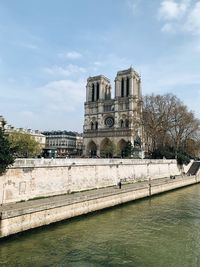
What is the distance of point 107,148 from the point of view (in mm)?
69562

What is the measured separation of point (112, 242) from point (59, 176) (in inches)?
375

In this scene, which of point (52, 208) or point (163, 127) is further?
point (163, 127)

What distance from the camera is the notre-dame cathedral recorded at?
72.2m

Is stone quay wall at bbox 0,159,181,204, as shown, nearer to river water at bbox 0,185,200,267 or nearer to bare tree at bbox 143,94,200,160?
river water at bbox 0,185,200,267

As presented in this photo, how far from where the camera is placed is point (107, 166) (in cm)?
3008

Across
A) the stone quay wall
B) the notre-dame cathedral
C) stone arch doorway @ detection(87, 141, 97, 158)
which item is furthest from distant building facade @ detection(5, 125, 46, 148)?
the stone quay wall

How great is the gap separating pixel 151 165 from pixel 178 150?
1430 centimetres

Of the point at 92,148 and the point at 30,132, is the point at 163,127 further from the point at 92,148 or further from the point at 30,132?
the point at 30,132

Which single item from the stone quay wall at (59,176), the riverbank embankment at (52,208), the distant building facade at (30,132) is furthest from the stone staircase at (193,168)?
the distant building facade at (30,132)

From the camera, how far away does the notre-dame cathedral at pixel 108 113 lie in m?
72.2

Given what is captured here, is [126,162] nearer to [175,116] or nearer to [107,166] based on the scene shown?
[107,166]

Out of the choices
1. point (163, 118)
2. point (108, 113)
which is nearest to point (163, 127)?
point (163, 118)

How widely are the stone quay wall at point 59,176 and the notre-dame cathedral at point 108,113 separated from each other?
35810 millimetres

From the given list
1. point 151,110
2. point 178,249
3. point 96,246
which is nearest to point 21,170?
point 96,246
